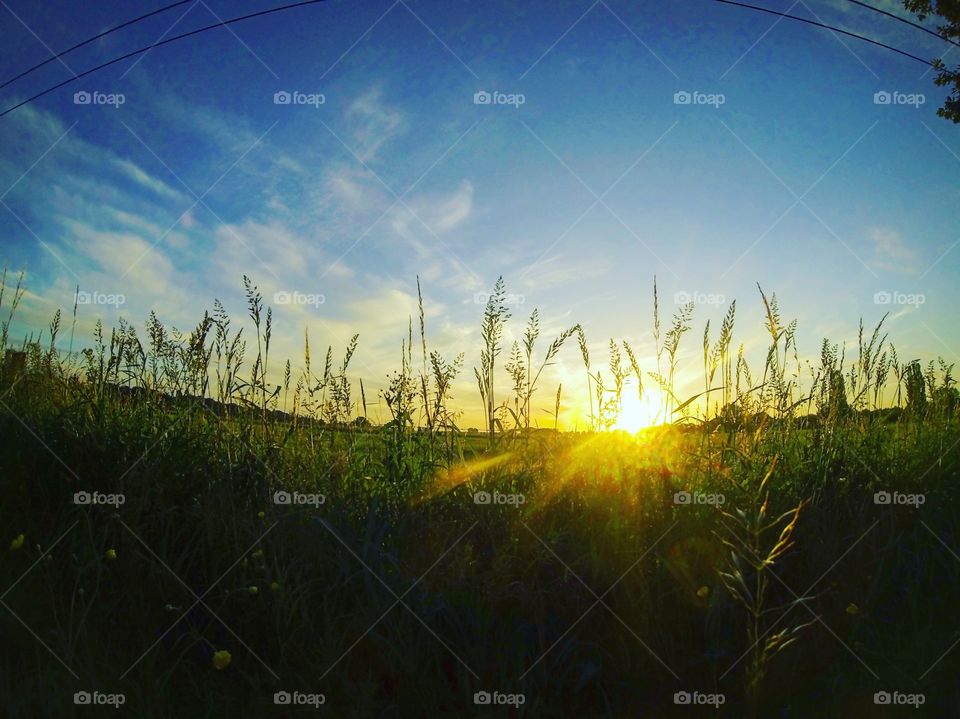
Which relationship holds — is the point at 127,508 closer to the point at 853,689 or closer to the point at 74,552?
the point at 74,552

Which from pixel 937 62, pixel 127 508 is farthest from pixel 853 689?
pixel 937 62

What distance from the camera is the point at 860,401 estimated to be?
6441 millimetres

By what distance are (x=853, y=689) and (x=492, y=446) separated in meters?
2.34

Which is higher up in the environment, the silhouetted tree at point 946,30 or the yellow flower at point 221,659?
the silhouetted tree at point 946,30

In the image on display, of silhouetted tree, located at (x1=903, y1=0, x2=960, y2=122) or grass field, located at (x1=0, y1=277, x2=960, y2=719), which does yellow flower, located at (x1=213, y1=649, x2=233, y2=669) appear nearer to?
grass field, located at (x1=0, y1=277, x2=960, y2=719)

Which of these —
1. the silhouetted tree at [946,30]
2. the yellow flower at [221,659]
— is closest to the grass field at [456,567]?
the yellow flower at [221,659]

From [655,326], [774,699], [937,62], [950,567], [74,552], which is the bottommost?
[774,699]

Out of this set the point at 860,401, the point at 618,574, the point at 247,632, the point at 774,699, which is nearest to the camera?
the point at 774,699

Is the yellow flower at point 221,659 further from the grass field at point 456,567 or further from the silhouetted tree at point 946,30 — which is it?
the silhouetted tree at point 946,30

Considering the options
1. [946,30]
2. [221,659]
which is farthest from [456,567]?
[946,30]

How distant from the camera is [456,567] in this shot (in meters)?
3.32

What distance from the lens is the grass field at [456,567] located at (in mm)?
2848

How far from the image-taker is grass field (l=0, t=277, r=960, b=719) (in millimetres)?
2848

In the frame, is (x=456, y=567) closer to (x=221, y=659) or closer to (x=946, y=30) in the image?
(x=221, y=659)
